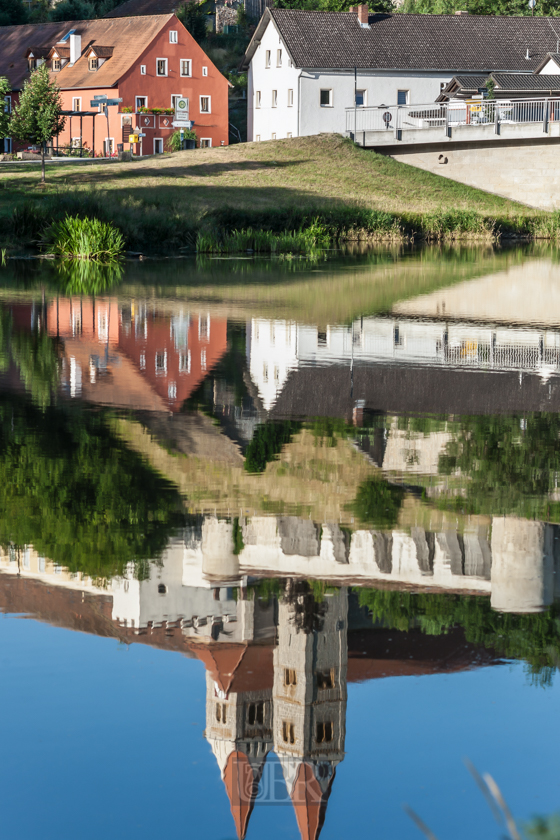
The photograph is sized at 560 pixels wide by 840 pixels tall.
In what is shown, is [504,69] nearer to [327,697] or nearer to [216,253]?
[216,253]

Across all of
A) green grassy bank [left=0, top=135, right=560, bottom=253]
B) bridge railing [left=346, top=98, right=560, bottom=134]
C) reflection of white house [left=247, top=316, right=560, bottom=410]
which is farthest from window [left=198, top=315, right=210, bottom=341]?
bridge railing [left=346, top=98, right=560, bottom=134]

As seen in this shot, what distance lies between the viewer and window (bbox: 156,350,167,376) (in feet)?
48.1

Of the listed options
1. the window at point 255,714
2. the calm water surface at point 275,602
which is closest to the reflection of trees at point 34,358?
the calm water surface at point 275,602

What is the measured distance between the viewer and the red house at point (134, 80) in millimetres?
82500

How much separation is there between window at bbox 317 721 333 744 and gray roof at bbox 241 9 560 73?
7904cm

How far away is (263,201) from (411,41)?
39.5 metres

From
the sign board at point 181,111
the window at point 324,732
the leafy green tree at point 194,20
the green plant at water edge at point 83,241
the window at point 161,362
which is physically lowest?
the window at point 324,732

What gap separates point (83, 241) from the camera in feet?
119

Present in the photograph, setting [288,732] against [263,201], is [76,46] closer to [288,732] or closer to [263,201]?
[263,201]

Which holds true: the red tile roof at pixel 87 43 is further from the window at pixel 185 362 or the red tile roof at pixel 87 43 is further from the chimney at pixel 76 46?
the window at pixel 185 362

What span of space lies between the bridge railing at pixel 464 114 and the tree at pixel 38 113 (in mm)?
22318

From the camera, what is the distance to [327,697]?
15.5ft

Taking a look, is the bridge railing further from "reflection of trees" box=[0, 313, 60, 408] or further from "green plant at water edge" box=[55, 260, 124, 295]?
"reflection of trees" box=[0, 313, 60, 408]

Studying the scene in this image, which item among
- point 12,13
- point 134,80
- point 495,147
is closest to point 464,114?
point 495,147
